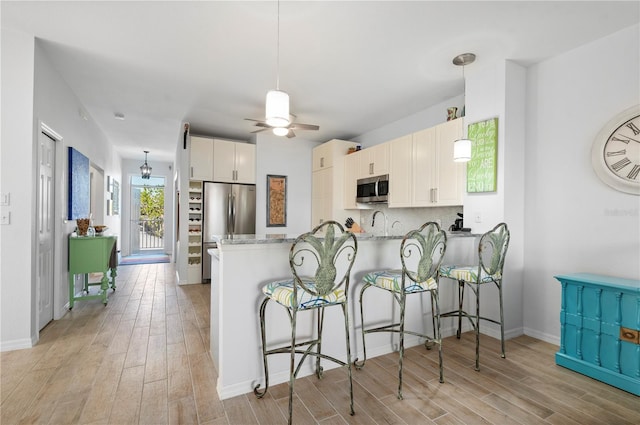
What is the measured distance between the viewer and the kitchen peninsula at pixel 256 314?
6.46 feet

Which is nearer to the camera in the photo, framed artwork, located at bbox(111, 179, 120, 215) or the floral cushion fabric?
the floral cushion fabric

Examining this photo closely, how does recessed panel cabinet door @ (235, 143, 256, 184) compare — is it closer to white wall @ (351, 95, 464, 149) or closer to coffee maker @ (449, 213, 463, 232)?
white wall @ (351, 95, 464, 149)

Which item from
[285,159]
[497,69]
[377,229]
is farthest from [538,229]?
[285,159]

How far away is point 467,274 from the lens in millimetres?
2488

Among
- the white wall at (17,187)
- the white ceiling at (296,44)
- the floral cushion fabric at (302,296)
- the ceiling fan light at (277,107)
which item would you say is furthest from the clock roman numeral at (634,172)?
the white wall at (17,187)

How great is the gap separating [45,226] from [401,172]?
4.01 metres

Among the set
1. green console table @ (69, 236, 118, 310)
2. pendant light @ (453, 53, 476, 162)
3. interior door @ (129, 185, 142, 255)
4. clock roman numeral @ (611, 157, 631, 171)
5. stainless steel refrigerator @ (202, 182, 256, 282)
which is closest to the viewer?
clock roman numeral @ (611, 157, 631, 171)

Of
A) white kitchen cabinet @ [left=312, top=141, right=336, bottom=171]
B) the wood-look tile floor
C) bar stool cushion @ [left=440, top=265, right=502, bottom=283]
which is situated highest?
white kitchen cabinet @ [left=312, top=141, right=336, bottom=171]

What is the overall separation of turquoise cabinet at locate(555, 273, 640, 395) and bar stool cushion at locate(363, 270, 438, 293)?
3.57 ft

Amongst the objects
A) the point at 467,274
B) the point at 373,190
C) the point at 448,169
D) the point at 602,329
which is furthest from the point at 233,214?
the point at 602,329

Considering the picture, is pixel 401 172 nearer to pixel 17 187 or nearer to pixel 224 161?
pixel 224 161

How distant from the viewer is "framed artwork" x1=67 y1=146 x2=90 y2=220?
368 cm

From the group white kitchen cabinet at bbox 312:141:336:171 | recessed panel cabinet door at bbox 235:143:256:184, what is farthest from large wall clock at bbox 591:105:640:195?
recessed panel cabinet door at bbox 235:143:256:184

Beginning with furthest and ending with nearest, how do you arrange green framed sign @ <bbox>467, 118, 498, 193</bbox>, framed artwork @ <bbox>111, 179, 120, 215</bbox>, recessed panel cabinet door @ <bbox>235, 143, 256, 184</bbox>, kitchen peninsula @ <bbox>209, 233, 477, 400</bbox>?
framed artwork @ <bbox>111, 179, 120, 215</bbox> < recessed panel cabinet door @ <bbox>235, 143, 256, 184</bbox> < green framed sign @ <bbox>467, 118, 498, 193</bbox> < kitchen peninsula @ <bbox>209, 233, 477, 400</bbox>
